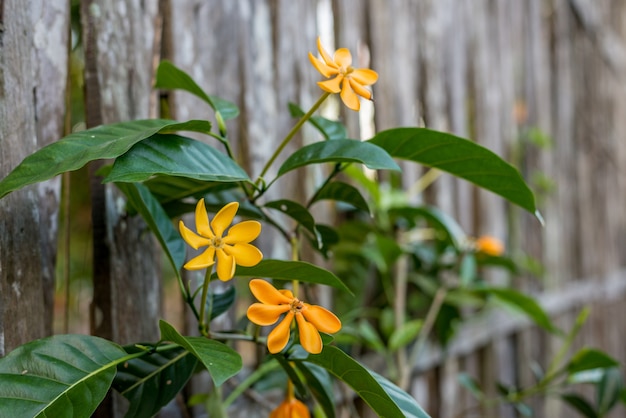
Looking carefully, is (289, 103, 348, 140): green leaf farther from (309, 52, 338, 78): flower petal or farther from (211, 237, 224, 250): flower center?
(211, 237, 224, 250): flower center

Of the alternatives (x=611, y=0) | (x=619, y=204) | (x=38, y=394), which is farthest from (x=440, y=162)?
(x=611, y=0)

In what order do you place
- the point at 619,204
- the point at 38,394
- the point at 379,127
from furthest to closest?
the point at 619,204 < the point at 379,127 < the point at 38,394

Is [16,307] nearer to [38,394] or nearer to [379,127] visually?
[38,394]

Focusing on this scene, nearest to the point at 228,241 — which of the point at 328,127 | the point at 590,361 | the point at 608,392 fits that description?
the point at 328,127

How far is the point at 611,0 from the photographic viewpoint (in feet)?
11.3

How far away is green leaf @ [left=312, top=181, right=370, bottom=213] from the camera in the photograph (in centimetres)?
86

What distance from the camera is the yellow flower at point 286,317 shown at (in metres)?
0.62

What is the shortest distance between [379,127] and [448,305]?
19.0 inches

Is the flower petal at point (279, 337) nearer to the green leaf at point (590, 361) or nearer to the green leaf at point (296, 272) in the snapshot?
the green leaf at point (296, 272)

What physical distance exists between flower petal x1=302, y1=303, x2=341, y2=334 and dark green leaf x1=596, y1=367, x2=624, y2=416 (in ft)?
3.23

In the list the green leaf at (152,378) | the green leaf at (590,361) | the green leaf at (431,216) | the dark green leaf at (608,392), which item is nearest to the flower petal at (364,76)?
Answer: the green leaf at (152,378)

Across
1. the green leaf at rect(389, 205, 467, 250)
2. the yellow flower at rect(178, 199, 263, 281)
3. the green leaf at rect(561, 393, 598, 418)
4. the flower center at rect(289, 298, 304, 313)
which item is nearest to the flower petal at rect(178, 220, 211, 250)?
the yellow flower at rect(178, 199, 263, 281)

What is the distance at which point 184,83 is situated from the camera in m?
0.80

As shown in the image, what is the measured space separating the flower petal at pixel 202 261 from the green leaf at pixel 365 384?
0.52ft
